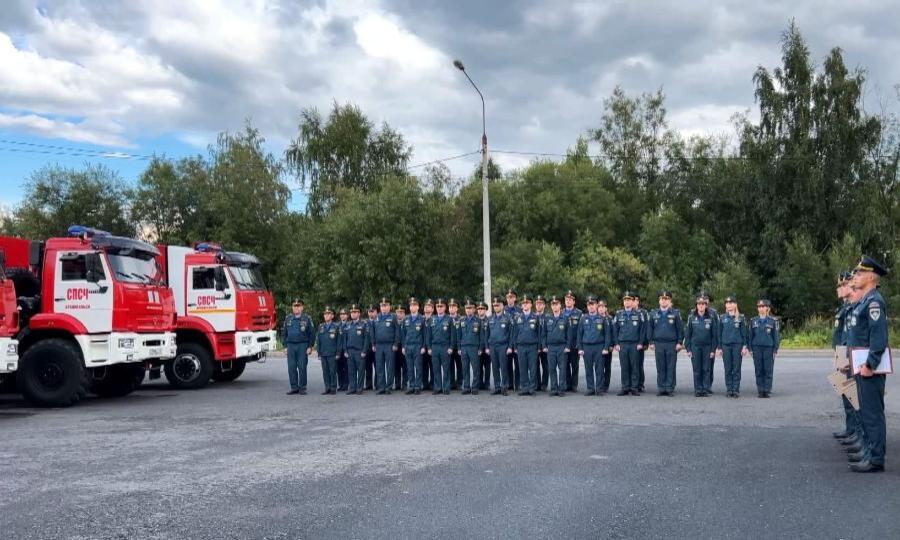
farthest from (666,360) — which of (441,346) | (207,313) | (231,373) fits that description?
(231,373)

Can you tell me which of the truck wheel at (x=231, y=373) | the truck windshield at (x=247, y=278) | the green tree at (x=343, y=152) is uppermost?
the green tree at (x=343, y=152)

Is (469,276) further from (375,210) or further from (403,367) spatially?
(403,367)

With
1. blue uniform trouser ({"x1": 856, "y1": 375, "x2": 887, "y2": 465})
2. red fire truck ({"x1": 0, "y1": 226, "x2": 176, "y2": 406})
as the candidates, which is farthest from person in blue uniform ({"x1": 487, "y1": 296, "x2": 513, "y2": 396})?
blue uniform trouser ({"x1": 856, "y1": 375, "x2": 887, "y2": 465})

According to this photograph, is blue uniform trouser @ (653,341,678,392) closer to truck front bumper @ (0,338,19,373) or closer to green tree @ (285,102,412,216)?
truck front bumper @ (0,338,19,373)

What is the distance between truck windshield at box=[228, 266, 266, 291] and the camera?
16255 millimetres

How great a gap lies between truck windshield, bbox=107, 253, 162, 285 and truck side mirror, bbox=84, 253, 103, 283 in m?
0.20

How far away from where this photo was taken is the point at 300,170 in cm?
4512

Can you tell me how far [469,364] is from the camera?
14297 mm

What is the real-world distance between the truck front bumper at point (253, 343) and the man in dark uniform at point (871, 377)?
1152 centimetres

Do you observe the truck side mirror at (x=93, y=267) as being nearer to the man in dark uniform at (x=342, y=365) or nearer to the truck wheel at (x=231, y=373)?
the man in dark uniform at (x=342, y=365)

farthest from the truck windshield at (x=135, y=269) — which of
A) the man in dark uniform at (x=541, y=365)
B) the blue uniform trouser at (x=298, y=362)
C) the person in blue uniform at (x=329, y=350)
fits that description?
the man in dark uniform at (x=541, y=365)

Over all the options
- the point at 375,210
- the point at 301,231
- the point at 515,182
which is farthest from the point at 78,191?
the point at 515,182

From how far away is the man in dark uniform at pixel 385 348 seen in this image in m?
14.4

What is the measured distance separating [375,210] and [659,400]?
24.9 meters
